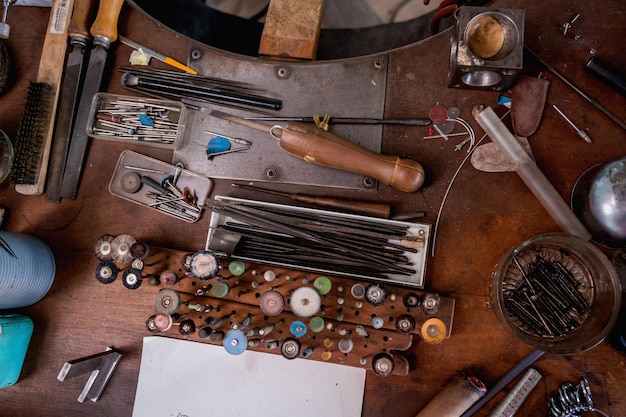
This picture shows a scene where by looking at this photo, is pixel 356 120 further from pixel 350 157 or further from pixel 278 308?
pixel 278 308

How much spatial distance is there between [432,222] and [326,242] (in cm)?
37

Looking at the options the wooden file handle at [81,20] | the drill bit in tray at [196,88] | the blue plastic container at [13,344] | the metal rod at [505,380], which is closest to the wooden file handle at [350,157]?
the drill bit in tray at [196,88]

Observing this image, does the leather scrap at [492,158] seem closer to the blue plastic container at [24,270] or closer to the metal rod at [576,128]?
the metal rod at [576,128]

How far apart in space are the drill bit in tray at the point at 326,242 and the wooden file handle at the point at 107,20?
0.78m

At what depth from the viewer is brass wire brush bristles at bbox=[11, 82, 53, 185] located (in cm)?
168

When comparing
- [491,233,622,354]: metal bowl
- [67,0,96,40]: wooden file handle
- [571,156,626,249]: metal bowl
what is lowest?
[491,233,622,354]: metal bowl

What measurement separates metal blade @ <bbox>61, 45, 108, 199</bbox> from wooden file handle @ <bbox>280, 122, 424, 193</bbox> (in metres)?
0.77

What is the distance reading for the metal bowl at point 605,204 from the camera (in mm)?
1396

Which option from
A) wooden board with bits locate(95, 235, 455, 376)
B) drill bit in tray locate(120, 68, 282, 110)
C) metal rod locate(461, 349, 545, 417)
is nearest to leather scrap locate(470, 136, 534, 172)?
wooden board with bits locate(95, 235, 455, 376)

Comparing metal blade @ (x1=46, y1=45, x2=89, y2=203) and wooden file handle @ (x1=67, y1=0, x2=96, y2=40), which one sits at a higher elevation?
wooden file handle @ (x1=67, y1=0, x2=96, y2=40)

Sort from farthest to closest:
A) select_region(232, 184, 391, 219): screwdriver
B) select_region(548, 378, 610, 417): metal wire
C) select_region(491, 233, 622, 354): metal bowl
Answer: select_region(232, 184, 391, 219): screwdriver
select_region(548, 378, 610, 417): metal wire
select_region(491, 233, 622, 354): metal bowl

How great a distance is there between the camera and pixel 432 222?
5.22 feet

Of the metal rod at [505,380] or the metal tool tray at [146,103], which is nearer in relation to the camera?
the metal rod at [505,380]

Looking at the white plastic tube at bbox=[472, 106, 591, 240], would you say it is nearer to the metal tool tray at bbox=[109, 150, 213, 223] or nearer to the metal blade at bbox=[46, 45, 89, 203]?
the metal tool tray at bbox=[109, 150, 213, 223]
